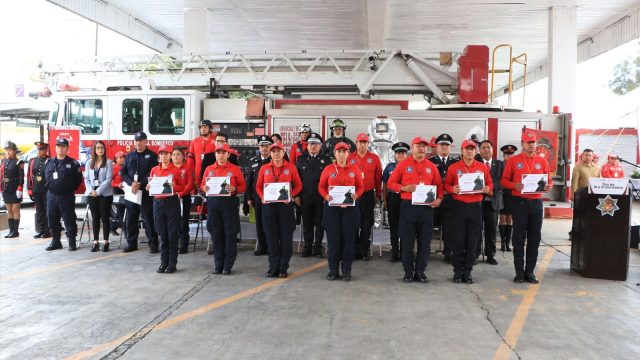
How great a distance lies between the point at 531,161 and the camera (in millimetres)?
6480

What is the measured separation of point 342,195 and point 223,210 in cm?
172

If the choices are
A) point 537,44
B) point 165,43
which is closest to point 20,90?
point 165,43

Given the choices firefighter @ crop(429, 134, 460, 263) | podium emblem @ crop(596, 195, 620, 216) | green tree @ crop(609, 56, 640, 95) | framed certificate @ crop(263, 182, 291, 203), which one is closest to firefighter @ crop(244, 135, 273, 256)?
framed certificate @ crop(263, 182, 291, 203)

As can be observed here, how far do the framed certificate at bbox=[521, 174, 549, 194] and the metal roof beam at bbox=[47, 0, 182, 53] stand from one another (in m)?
14.9

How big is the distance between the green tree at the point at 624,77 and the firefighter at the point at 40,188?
152 feet

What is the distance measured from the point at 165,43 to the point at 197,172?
17.0 metres

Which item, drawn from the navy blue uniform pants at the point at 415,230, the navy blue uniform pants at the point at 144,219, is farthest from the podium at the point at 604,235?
the navy blue uniform pants at the point at 144,219

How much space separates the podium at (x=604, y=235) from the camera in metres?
6.47

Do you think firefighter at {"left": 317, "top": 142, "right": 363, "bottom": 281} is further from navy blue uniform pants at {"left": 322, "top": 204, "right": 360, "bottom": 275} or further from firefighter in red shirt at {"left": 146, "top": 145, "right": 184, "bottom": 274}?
firefighter in red shirt at {"left": 146, "top": 145, "right": 184, "bottom": 274}

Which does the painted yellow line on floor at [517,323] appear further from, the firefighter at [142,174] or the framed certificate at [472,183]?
the firefighter at [142,174]

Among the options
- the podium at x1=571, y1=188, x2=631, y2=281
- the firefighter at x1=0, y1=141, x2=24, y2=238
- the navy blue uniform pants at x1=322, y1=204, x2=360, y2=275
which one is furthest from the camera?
the firefighter at x1=0, y1=141, x2=24, y2=238

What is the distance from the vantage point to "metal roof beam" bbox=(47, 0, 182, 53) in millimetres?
15709

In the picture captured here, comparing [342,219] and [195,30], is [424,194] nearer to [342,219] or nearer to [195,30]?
[342,219]

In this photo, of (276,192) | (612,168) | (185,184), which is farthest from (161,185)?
(612,168)
